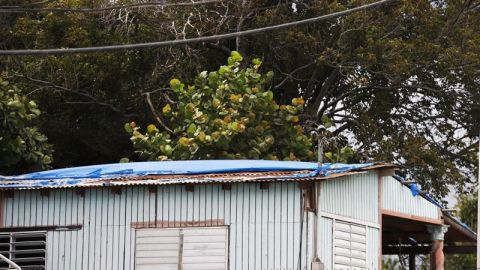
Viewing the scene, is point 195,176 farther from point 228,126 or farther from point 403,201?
point 228,126

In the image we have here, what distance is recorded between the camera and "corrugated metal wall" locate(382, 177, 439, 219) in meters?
22.6

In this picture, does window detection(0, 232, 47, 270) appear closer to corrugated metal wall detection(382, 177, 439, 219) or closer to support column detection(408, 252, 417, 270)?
corrugated metal wall detection(382, 177, 439, 219)

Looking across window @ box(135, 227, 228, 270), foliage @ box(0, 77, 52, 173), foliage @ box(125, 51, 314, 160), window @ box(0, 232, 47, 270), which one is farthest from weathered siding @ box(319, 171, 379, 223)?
foliage @ box(0, 77, 52, 173)

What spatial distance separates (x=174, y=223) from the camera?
21.0 m

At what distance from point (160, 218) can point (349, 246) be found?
3.24m

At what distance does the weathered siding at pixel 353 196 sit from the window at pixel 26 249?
195 inches

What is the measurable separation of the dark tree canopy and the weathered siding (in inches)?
455

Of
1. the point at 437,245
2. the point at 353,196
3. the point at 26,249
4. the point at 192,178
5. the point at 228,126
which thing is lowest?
the point at 26,249

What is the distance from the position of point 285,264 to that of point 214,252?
123 cm

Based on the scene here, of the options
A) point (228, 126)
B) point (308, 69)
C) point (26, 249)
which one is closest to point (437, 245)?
point (228, 126)

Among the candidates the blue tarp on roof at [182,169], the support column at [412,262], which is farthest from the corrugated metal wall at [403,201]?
the support column at [412,262]

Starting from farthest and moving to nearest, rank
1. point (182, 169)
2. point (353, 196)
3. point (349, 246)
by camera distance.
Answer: point (182, 169) → point (353, 196) → point (349, 246)

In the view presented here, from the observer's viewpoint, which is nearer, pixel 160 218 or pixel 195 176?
pixel 195 176

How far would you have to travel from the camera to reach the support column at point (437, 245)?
24.1 meters
